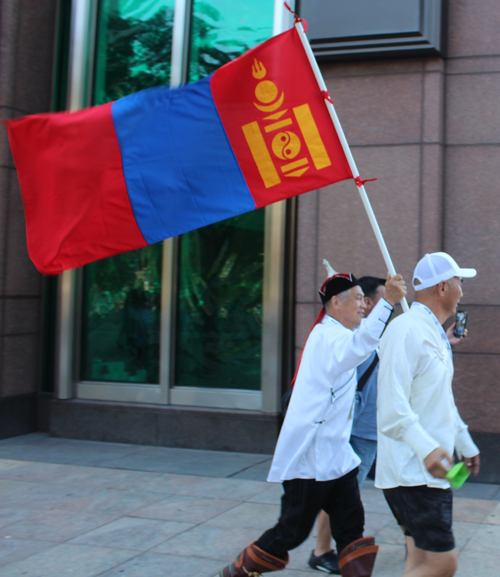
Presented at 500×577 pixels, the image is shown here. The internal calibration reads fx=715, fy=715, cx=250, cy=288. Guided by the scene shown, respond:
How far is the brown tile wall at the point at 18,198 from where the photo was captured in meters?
8.48

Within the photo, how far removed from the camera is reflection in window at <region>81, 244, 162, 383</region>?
855cm

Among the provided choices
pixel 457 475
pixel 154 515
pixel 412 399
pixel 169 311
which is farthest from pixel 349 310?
pixel 169 311

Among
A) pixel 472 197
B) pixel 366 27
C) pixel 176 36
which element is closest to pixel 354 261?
pixel 472 197

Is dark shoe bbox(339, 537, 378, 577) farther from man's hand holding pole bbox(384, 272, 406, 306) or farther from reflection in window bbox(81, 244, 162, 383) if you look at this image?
reflection in window bbox(81, 244, 162, 383)

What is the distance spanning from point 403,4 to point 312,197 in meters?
2.06

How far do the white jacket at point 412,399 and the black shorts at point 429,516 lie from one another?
0.15 feet

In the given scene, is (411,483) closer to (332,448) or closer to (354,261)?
(332,448)

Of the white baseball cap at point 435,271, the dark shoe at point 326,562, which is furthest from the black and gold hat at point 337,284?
the dark shoe at point 326,562

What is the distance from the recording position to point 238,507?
5766 millimetres

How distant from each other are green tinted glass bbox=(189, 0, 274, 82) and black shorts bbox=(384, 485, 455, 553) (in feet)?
20.4

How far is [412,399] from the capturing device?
10.8 feet

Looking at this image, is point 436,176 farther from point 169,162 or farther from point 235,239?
point 169,162

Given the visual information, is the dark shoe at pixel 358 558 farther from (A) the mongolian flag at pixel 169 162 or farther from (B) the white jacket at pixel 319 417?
(A) the mongolian flag at pixel 169 162

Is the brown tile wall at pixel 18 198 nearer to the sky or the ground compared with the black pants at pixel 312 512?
nearer to the sky
